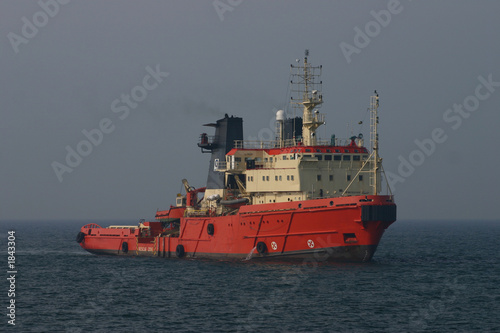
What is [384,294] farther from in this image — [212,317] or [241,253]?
[241,253]

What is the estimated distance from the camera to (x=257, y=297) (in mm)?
39031

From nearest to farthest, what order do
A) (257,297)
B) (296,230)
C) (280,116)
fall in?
(257,297)
(296,230)
(280,116)

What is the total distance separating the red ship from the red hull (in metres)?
0.07

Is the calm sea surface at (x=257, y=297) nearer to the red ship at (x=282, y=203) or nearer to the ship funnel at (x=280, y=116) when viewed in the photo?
the red ship at (x=282, y=203)

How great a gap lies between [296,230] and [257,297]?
32.1 feet

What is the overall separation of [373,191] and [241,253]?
438 inches

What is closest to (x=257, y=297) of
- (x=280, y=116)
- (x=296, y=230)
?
(x=296, y=230)

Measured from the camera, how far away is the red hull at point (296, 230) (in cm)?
4559

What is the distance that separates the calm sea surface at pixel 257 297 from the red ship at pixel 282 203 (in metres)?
1.62

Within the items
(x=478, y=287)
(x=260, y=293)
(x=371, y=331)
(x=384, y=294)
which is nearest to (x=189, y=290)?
(x=260, y=293)

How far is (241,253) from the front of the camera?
2061 inches

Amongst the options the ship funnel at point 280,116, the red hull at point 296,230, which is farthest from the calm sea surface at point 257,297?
the ship funnel at point 280,116

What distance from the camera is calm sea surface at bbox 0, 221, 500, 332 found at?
32812 millimetres

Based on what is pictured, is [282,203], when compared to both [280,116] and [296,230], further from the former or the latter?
[280,116]
